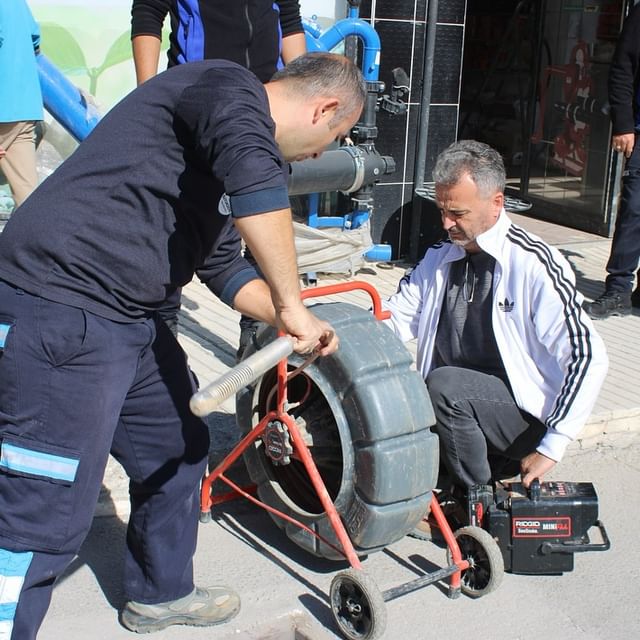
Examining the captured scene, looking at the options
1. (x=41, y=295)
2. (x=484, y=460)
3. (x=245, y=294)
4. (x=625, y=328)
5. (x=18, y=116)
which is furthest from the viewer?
(x=625, y=328)

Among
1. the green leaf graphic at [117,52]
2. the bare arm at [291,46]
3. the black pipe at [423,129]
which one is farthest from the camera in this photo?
the black pipe at [423,129]

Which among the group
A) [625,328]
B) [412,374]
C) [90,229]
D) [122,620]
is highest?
[90,229]

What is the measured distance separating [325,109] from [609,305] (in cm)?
428

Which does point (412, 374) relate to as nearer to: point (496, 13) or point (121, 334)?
point (121, 334)

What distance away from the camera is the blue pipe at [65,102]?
5719 millimetres

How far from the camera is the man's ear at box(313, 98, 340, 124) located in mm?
2461

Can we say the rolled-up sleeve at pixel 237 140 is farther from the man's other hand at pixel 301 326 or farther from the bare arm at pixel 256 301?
the bare arm at pixel 256 301

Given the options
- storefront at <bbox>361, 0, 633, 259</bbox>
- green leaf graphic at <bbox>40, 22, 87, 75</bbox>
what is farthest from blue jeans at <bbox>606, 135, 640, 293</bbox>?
green leaf graphic at <bbox>40, 22, 87, 75</bbox>

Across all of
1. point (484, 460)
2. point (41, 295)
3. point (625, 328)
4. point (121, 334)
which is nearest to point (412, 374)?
point (484, 460)

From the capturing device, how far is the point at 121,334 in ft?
8.26

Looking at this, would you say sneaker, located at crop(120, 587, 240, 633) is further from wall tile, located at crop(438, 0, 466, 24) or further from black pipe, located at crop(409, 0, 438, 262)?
wall tile, located at crop(438, 0, 466, 24)

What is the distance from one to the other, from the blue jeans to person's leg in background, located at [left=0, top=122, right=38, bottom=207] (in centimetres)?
359

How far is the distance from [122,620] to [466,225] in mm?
1765

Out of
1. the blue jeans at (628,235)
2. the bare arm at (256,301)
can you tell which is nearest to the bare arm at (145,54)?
the bare arm at (256,301)
